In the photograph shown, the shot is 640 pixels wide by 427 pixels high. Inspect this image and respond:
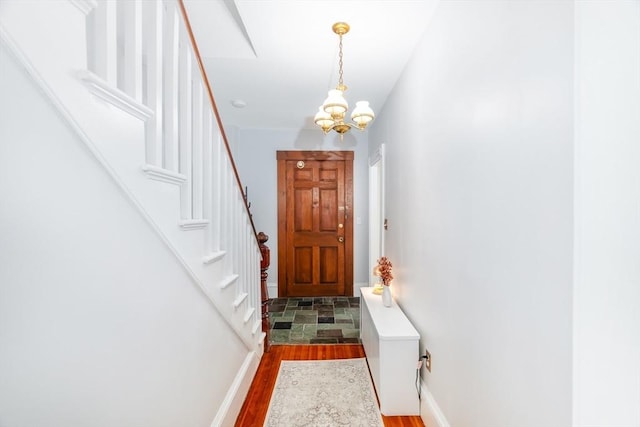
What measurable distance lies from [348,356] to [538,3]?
2.44 meters

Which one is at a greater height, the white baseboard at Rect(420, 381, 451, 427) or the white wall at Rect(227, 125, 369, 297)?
the white wall at Rect(227, 125, 369, 297)

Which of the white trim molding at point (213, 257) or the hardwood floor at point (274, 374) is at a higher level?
the white trim molding at point (213, 257)

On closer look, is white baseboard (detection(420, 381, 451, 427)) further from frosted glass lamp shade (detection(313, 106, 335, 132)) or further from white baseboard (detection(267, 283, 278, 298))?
white baseboard (detection(267, 283, 278, 298))

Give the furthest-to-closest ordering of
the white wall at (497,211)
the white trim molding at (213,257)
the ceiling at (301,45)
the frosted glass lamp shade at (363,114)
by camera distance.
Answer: the frosted glass lamp shade at (363,114) < the ceiling at (301,45) < the white trim molding at (213,257) < the white wall at (497,211)

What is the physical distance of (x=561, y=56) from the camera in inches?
29.3

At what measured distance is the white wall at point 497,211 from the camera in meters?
0.77

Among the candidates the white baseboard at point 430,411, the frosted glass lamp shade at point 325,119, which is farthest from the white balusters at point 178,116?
the white baseboard at point 430,411

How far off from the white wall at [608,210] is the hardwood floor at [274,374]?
123 cm

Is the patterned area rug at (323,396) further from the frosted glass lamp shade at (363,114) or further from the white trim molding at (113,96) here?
the frosted glass lamp shade at (363,114)

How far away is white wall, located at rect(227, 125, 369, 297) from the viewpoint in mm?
3963

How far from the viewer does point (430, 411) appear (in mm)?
1572

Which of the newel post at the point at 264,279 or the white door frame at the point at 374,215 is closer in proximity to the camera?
the newel post at the point at 264,279

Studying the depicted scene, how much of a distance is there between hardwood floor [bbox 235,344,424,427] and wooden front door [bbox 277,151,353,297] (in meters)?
1.47

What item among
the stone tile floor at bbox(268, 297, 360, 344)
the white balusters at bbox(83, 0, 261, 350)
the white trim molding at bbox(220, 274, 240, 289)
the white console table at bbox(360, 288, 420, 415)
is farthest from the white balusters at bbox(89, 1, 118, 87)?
the stone tile floor at bbox(268, 297, 360, 344)
